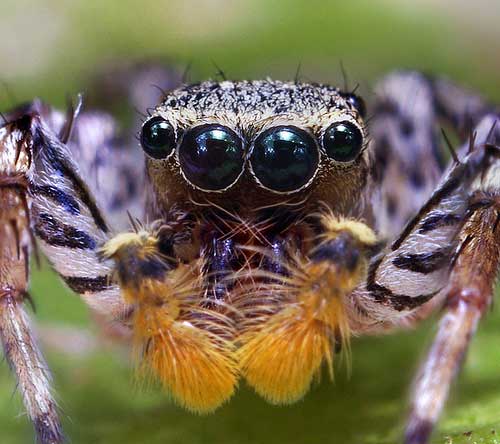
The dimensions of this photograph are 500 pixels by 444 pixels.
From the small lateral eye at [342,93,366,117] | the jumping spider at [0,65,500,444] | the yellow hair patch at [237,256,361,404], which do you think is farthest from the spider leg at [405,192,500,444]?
the small lateral eye at [342,93,366,117]

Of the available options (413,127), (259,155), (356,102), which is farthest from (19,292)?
(413,127)

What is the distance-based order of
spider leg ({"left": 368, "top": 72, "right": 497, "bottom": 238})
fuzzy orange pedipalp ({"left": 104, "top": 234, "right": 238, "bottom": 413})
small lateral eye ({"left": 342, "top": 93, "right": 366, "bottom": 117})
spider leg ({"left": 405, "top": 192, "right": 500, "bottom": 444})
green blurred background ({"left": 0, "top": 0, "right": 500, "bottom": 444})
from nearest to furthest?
spider leg ({"left": 405, "top": 192, "right": 500, "bottom": 444}), fuzzy orange pedipalp ({"left": 104, "top": 234, "right": 238, "bottom": 413}), small lateral eye ({"left": 342, "top": 93, "right": 366, "bottom": 117}), spider leg ({"left": 368, "top": 72, "right": 497, "bottom": 238}), green blurred background ({"left": 0, "top": 0, "right": 500, "bottom": 444})

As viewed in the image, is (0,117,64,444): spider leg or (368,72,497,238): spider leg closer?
(0,117,64,444): spider leg

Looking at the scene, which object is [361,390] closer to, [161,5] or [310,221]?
[310,221]

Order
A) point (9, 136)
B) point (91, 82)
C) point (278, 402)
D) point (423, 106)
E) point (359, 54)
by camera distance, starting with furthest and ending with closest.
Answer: point (359, 54) → point (91, 82) → point (423, 106) → point (9, 136) → point (278, 402)

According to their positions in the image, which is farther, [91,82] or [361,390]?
[91,82]

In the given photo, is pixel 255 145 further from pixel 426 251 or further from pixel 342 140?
pixel 426 251

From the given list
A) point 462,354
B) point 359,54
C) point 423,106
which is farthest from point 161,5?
point 462,354

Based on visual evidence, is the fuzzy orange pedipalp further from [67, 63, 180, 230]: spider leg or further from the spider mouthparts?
[67, 63, 180, 230]: spider leg
